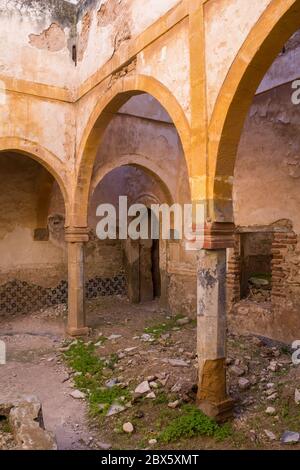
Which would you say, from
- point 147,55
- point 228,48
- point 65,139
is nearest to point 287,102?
point 147,55

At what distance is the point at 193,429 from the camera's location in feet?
11.8

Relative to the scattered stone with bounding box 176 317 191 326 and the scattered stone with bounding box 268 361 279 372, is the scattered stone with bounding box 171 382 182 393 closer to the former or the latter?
the scattered stone with bounding box 268 361 279 372

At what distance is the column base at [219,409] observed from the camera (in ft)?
12.2

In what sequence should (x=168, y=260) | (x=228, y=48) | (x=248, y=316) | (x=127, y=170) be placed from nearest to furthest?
(x=228, y=48)
(x=248, y=316)
(x=168, y=260)
(x=127, y=170)

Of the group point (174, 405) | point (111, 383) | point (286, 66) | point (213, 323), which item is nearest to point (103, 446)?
point (174, 405)

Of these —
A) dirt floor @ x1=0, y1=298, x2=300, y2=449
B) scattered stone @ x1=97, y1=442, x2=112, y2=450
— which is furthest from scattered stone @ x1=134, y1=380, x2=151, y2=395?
scattered stone @ x1=97, y1=442, x2=112, y2=450

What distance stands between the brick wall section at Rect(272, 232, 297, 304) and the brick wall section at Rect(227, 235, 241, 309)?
91 centimetres

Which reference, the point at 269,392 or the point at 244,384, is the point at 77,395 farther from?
the point at 269,392

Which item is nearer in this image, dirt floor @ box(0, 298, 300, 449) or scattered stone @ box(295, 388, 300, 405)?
dirt floor @ box(0, 298, 300, 449)

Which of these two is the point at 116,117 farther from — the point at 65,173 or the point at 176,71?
the point at 176,71

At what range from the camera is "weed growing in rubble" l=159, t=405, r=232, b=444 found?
3521mm

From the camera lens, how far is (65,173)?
722 centimetres

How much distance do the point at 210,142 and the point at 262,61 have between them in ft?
2.72
